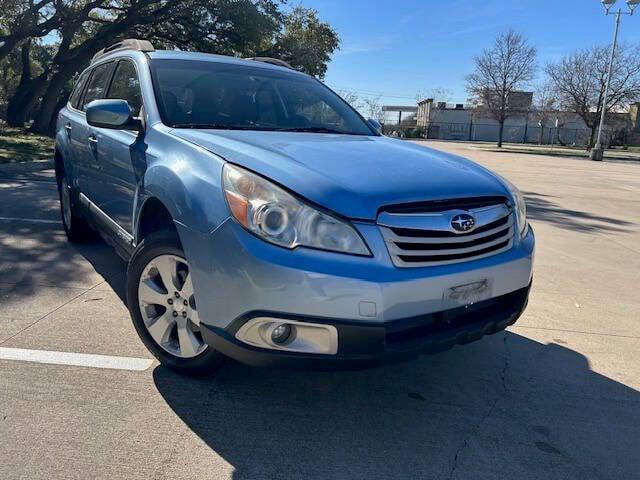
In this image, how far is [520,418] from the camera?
282 centimetres

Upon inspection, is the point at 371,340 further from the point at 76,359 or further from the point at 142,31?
the point at 142,31

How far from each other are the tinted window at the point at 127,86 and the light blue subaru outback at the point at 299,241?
165mm

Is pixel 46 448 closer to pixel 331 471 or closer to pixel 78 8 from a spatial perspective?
pixel 331 471

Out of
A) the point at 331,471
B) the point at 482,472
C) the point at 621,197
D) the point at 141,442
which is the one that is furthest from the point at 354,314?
the point at 621,197

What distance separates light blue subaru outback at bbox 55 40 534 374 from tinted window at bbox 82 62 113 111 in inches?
48.3

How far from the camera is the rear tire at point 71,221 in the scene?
5.46 metres

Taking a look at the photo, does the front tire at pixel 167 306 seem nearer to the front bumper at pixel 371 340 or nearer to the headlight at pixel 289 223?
the front bumper at pixel 371 340

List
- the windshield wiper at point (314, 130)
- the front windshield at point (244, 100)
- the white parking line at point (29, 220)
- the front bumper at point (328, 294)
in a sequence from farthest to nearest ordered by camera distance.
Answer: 1. the white parking line at point (29, 220)
2. the windshield wiper at point (314, 130)
3. the front windshield at point (244, 100)
4. the front bumper at point (328, 294)

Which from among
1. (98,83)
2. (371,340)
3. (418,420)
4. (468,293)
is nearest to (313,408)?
(418,420)

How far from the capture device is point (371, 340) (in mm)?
2285

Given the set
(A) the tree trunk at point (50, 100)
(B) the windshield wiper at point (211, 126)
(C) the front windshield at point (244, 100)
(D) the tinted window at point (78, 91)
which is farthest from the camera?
(A) the tree trunk at point (50, 100)

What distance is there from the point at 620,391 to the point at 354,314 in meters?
1.97

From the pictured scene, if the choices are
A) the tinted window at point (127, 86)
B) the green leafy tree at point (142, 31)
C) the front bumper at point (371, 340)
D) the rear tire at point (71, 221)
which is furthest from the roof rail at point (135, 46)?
the green leafy tree at point (142, 31)

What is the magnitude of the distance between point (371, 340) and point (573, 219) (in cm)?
836
